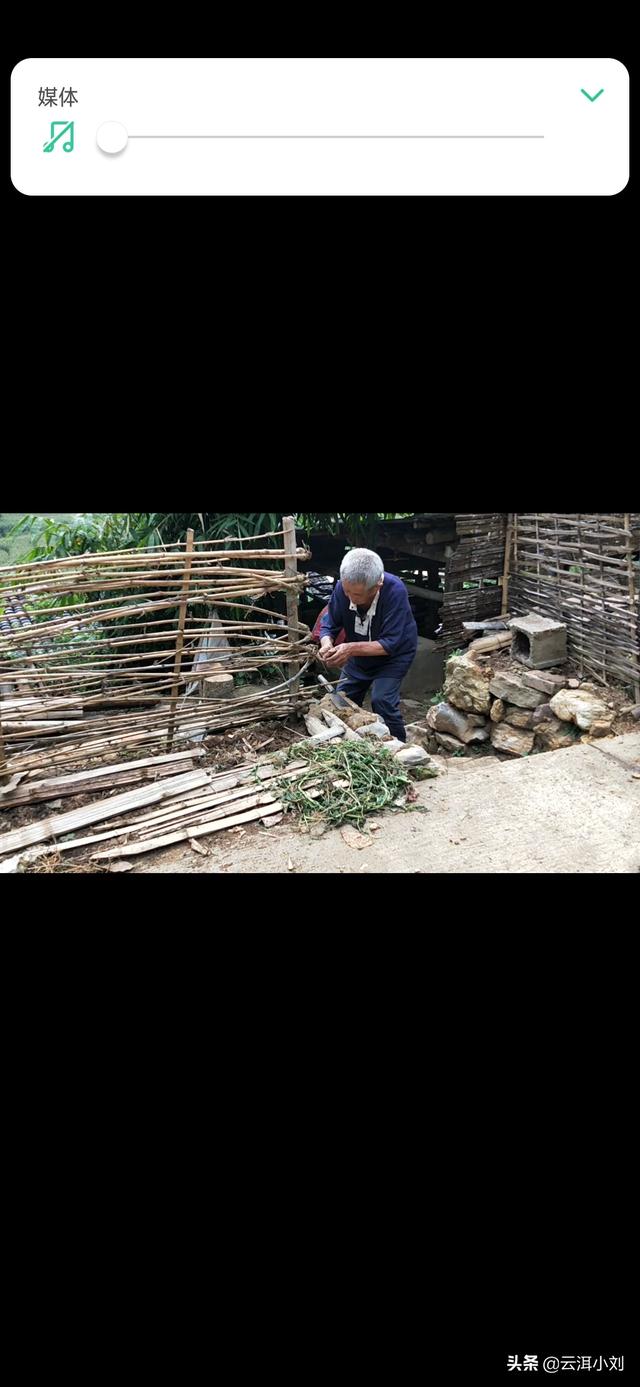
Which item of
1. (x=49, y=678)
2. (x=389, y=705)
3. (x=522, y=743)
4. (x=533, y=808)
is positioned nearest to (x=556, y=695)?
(x=522, y=743)

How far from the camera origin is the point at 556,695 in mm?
4309


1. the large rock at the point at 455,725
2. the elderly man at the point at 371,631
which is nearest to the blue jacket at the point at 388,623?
the elderly man at the point at 371,631

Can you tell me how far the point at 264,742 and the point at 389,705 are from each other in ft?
2.17

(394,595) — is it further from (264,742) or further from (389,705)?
(264,742)

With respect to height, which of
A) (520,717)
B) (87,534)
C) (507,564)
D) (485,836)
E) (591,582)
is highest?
(87,534)

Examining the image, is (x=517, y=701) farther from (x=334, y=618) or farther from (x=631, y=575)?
(x=334, y=618)

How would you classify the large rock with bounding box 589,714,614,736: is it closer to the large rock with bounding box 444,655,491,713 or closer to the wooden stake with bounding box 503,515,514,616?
the large rock with bounding box 444,655,491,713

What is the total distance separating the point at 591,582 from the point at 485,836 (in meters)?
2.12

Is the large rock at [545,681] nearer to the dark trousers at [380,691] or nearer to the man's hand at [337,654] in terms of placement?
the dark trousers at [380,691]

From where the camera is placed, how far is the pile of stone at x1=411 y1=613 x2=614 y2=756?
4180 millimetres

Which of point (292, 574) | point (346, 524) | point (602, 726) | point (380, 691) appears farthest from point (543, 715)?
point (346, 524)

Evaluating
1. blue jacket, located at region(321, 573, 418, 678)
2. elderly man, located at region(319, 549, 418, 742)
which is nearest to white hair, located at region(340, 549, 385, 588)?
elderly man, located at region(319, 549, 418, 742)

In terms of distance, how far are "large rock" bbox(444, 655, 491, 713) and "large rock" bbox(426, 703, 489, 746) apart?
0.06 m

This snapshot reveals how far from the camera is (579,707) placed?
4109 millimetres
